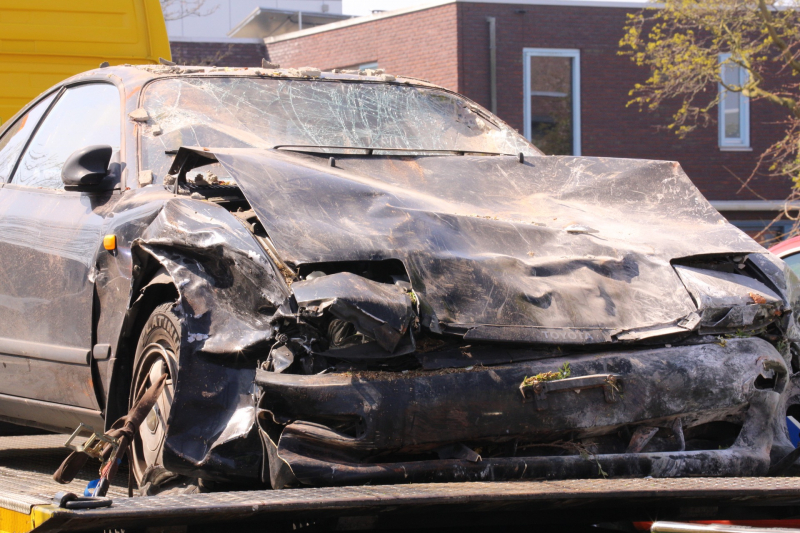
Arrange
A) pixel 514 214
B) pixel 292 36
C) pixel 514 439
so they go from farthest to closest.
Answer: pixel 292 36, pixel 514 214, pixel 514 439

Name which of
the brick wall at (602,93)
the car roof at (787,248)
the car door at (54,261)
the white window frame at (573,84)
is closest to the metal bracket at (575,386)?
the car door at (54,261)

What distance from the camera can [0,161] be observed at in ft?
17.1

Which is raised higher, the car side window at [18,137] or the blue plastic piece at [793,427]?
the car side window at [18,137]

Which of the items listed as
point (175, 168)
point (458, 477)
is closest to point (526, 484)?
point (458, 477)

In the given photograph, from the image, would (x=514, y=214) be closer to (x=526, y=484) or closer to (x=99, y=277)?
(x=526, y=484)

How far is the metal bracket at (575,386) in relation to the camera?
287 centimetres

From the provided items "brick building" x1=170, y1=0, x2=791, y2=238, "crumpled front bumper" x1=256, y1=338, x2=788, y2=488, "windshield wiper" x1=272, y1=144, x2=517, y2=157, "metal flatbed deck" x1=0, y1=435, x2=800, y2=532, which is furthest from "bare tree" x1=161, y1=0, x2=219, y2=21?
"metal flatbed deck" x1=0, y1=435, x2=800, y2=532

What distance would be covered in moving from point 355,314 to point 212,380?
617 mm

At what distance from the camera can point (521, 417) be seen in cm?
287

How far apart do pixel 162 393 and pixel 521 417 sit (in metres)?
1.26

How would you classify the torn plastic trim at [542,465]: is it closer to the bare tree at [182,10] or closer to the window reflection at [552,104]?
the bare tree at [182,10]

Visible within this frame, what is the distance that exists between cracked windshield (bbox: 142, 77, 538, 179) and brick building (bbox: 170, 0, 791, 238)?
14098 millimetres

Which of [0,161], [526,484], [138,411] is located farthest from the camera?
[0,161]

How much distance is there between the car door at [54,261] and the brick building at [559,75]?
1460cm
